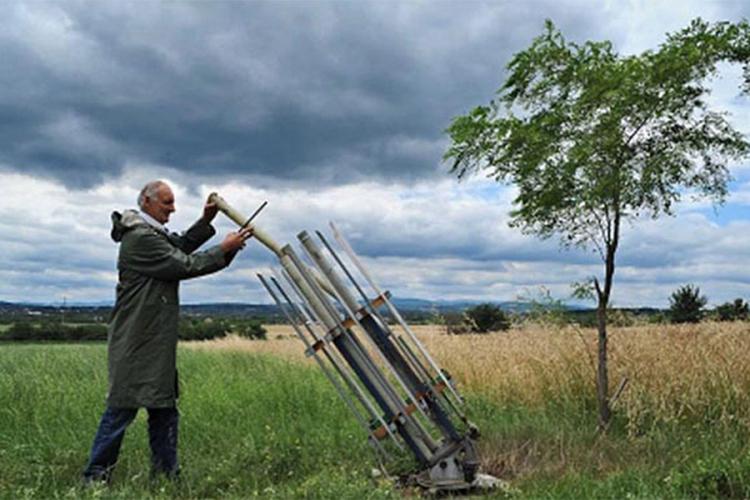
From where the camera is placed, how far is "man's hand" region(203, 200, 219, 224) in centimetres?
713

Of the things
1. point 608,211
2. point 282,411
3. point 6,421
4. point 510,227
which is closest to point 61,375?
point 6,421

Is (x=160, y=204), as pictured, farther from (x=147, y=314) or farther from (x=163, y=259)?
(x=147, y=314)

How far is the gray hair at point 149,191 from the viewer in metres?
7.12

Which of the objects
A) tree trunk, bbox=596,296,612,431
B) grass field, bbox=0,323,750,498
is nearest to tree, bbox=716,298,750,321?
grass field, bbox=0,323,750,498

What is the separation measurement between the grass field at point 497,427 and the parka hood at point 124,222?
2010 millimetres

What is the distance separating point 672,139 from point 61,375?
405 inches

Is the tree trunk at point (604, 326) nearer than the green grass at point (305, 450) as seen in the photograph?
No

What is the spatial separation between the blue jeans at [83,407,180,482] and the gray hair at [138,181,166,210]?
5.75 feet

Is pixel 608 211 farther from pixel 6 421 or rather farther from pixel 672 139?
pixel 6 421

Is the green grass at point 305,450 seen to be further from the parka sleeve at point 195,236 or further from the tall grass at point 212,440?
the parka sleeve at point 195,236

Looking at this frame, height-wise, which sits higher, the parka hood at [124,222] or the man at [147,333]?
the parka hood at [124,222]

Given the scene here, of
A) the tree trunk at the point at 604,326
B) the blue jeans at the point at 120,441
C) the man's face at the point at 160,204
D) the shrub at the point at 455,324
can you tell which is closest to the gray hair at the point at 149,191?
the man's face at the point at 160,204

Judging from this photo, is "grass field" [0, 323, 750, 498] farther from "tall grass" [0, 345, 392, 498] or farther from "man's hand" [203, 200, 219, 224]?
"man's hand" [203, 200, 219, 224]

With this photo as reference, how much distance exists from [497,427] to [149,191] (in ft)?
14.0
